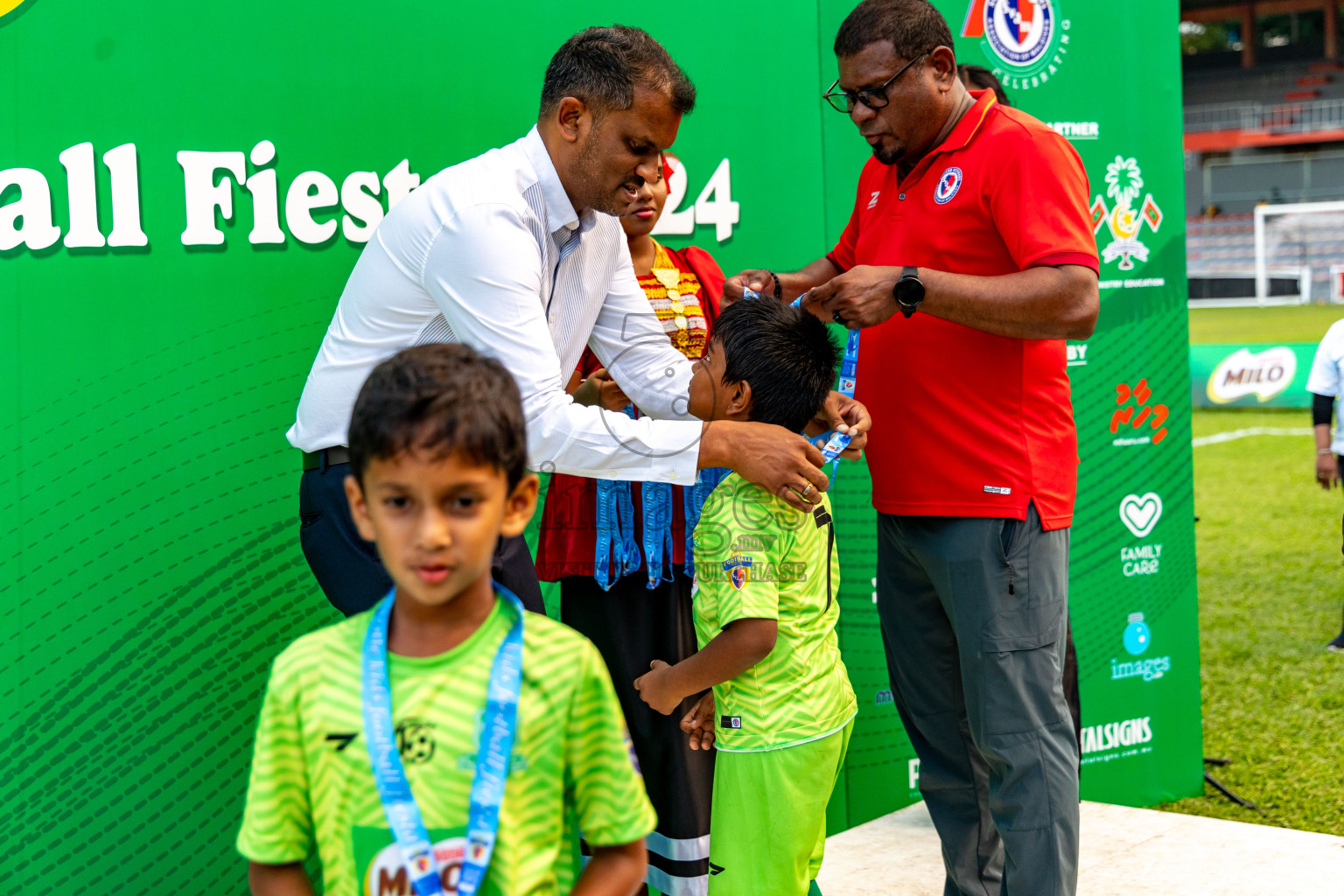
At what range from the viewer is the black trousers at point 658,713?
2938mm

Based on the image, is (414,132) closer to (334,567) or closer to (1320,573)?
(334,567)

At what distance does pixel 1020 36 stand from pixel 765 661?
2.73m

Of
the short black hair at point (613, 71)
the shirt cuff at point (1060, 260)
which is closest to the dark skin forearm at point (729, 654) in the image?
the shirt cuff at point (1060, 260)

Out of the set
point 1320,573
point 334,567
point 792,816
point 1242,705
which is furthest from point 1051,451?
Result: point 1320,573

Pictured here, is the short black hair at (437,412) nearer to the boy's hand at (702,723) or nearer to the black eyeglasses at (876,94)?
the boy's hand at (702,723)

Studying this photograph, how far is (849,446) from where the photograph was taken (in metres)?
2.41

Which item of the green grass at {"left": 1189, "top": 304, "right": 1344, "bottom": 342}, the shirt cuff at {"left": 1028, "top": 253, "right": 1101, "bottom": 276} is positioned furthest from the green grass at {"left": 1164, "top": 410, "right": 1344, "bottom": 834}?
the green grass at {"left": 1189, "top": 304, "right": 1344, "bottom": 342}

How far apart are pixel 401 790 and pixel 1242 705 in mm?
5269

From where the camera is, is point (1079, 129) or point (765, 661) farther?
point (1079, 129)

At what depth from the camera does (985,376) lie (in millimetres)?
2594

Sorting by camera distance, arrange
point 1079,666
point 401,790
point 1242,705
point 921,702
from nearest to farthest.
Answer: point 401,790, point 921,702, point 1079,666, point 1242,705

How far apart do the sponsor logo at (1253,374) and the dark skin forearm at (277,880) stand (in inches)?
669

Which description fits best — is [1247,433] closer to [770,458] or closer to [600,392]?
[600,392]

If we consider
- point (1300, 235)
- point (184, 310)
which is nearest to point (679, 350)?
point (184, 310)
